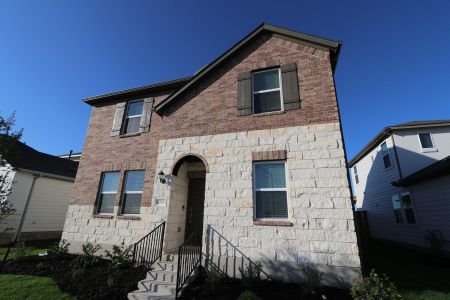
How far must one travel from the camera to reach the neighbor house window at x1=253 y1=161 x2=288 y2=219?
680cm

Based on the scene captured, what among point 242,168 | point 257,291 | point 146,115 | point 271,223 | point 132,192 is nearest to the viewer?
point 257,291

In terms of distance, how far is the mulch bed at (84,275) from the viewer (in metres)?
5.84

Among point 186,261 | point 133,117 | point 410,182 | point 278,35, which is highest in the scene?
point 278,35

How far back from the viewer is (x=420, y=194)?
1171 centimetres

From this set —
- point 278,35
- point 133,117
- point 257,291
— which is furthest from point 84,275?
point 278,35

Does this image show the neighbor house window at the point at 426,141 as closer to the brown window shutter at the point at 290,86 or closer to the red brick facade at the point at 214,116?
the red brick facade at the point at 214,116

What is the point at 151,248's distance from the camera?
7.61 meters

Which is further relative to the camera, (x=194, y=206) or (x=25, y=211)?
(x=25, y=211)

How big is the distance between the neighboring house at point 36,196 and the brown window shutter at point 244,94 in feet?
39.5

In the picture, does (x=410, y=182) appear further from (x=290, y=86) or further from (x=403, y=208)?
(x=290, y=86)

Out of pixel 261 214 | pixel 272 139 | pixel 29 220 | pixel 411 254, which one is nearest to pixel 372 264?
pixel 411 254

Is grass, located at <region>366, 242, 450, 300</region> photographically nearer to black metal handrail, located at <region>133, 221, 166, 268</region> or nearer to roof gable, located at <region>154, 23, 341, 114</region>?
black metal handrail, located at <region>133, 221, 166, 268</region>

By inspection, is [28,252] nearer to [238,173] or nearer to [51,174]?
[51,174]

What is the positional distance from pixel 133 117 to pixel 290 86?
7.43 meters
